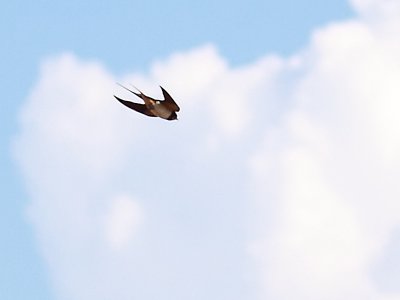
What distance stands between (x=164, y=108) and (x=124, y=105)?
309 centimetres

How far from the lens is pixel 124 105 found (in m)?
118

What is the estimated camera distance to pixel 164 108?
11625 centimetres
